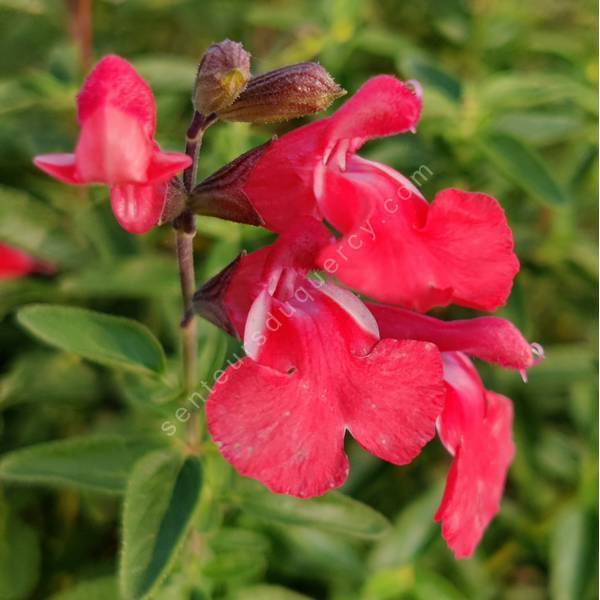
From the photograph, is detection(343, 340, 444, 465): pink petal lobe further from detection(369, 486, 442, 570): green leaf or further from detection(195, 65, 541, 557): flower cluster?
detection(369, 486, 442, 570): green leaf

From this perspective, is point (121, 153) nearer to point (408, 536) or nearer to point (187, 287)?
point (187, 287)

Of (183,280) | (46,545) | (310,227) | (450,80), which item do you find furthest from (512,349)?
(46,545)

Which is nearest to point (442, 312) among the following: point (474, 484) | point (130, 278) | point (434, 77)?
point (434, 77)

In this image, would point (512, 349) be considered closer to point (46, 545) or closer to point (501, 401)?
point (501, 401)

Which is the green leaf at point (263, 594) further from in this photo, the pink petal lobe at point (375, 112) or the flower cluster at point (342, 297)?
the pink petal lobe at point (375, 112)

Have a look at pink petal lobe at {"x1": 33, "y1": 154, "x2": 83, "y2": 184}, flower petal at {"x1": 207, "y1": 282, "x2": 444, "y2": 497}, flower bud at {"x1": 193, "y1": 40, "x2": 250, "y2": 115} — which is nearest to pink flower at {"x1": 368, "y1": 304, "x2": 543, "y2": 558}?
flower petal at {"x1": 207, "y1": 282, "x2": 444, "y2": 497}
